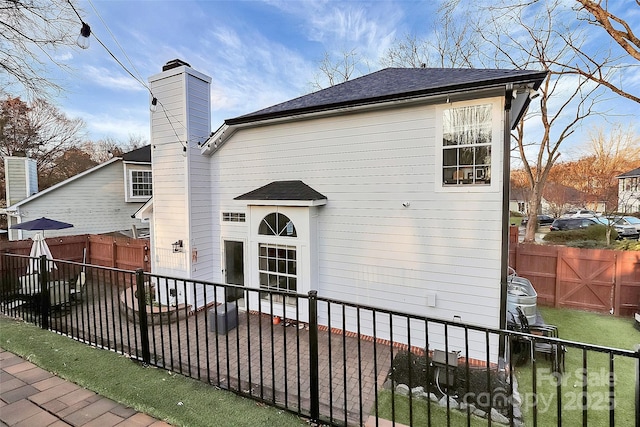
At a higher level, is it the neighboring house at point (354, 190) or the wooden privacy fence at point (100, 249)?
the neighboring house at point (354, 190)

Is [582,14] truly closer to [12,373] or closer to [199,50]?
[199,50]

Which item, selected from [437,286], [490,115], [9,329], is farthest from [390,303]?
[9,329]

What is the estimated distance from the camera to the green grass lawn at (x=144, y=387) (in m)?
2.93

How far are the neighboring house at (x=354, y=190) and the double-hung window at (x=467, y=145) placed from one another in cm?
2

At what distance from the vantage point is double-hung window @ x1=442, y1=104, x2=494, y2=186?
4848 mm

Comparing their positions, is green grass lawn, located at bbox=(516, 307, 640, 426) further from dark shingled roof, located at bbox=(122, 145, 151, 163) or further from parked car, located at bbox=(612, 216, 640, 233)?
parked car, located at bbox=(612, 216, 640, 233)

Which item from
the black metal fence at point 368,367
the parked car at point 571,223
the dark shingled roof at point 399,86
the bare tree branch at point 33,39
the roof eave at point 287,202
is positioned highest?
the bare tree branch at point 33,39

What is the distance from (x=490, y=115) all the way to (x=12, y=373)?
7471mm

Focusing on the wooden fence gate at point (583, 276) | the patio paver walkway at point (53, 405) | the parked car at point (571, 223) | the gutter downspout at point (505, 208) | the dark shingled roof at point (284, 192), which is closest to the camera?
the patio paver walkway at point (53, 405)

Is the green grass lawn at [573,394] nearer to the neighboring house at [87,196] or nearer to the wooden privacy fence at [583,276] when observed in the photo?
the wooden privacy fence at [583,276]

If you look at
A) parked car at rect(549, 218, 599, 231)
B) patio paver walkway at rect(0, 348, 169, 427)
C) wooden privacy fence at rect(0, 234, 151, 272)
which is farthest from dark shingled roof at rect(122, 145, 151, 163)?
parked car at rect(549, 218, 599, 231)

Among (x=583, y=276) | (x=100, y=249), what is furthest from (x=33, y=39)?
(x=583, y=276)

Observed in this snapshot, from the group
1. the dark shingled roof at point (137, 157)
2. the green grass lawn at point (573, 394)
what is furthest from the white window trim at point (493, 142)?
the dark shingled roof at point (137, 157)

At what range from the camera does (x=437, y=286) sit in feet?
17.4
